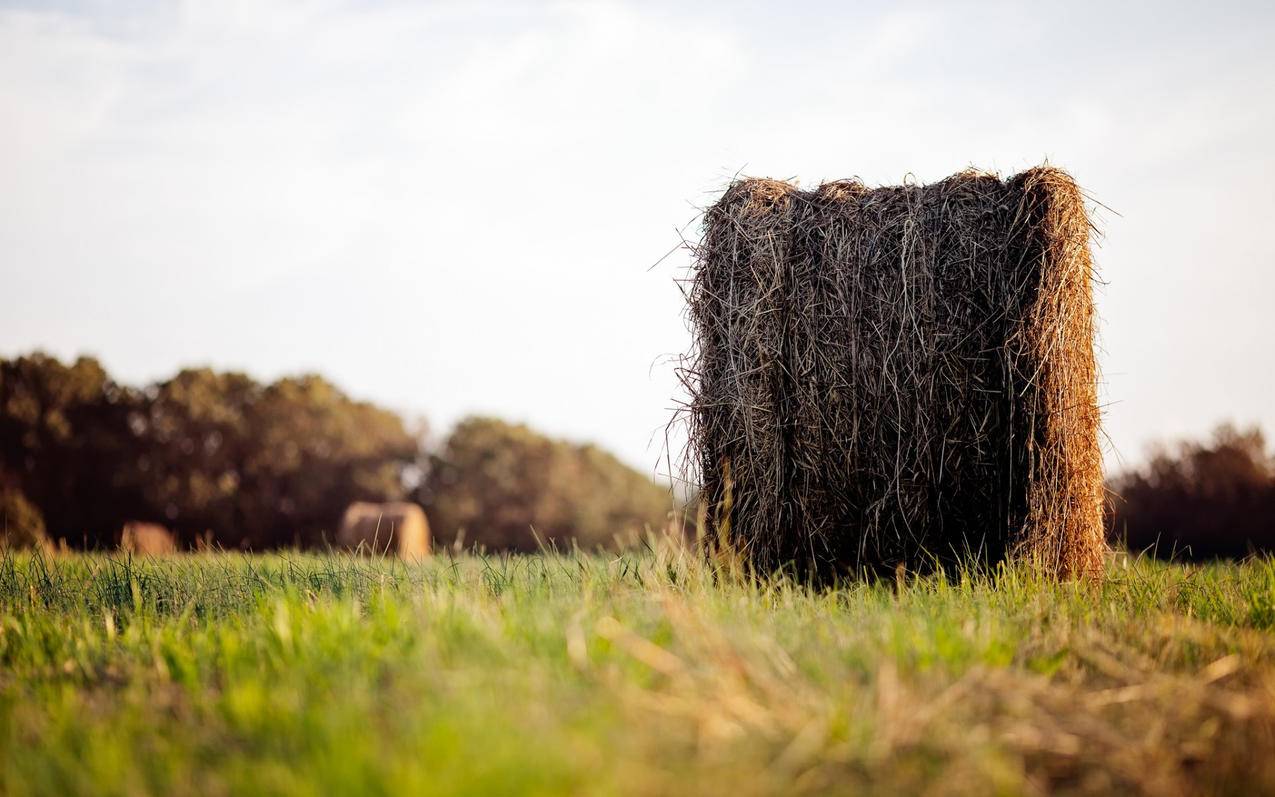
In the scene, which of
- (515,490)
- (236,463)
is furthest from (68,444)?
(515,490)

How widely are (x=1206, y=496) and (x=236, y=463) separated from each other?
2088 centimetres

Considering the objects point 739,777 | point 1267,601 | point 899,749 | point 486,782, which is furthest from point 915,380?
point 486,782

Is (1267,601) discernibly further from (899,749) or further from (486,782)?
(486,782)

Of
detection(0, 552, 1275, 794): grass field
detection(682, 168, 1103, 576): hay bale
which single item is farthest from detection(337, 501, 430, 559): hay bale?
detection(0, 552, 1275, 794): grass field

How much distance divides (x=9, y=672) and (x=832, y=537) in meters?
4.23

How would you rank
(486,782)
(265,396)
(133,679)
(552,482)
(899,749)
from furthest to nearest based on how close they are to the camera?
1. (552,482)
2. (265,396)
3. (133,679)
4. (899,749)
5. (486,782)

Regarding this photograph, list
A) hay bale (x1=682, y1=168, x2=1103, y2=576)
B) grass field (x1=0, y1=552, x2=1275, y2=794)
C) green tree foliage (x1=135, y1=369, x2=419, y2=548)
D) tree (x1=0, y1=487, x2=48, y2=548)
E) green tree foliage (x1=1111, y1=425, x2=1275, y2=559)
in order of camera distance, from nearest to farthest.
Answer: grass field (x1=0, y1=552, x2=1275, y2=794)
hay bale (x1=682, y1=168, x2=1103, y2=576)
green tree foliage (x1=1111, y1=425, x2=1275, y2=559)
tree (x1=0, y1=487, x2=48, y2=548)
green tree foliage (x1=135, y1=369, x2=419, y2=548)

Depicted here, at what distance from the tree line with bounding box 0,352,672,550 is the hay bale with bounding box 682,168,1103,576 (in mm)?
16360

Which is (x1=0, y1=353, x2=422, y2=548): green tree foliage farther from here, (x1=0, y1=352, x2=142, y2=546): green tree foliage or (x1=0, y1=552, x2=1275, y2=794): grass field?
(x1=0, y1=552, x2=1275, y2=794): grass field

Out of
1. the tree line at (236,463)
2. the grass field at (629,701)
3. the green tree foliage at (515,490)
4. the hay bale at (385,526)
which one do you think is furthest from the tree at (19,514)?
the grass field at (629,701)

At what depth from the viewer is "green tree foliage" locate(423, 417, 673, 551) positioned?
24.4m

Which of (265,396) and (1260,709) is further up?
(265,396)

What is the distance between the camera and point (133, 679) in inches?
124

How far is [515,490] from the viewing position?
82.9ft
